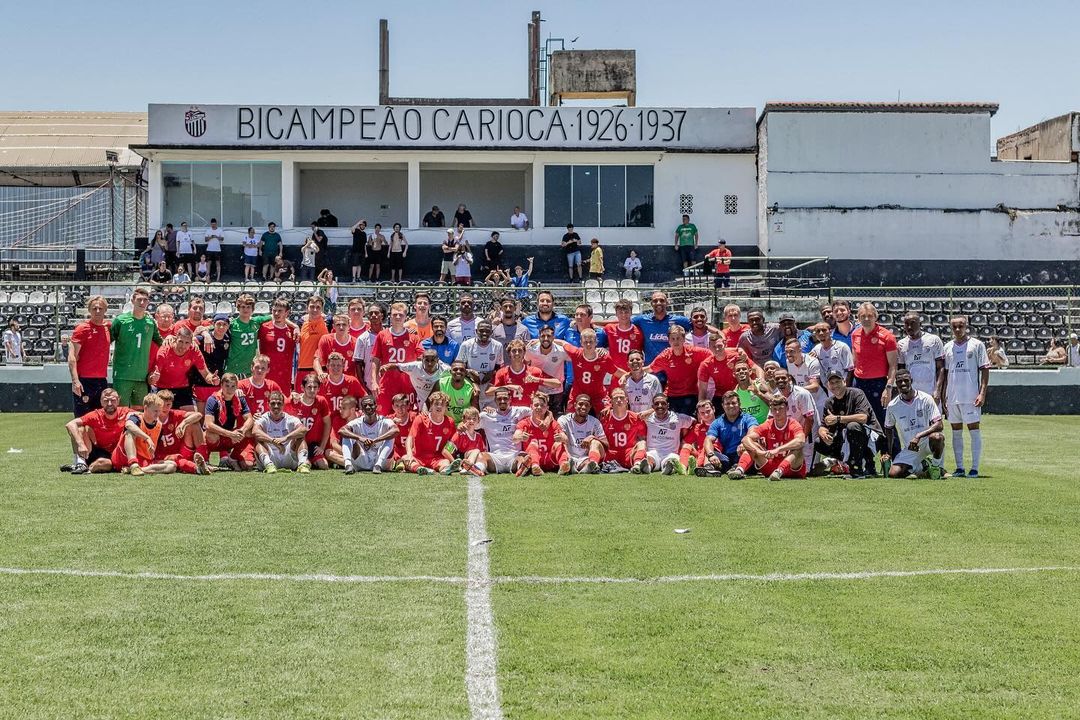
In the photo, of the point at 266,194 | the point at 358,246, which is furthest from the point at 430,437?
the point at 266,194

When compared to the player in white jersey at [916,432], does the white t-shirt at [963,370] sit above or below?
above

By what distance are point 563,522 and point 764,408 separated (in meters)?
4.54

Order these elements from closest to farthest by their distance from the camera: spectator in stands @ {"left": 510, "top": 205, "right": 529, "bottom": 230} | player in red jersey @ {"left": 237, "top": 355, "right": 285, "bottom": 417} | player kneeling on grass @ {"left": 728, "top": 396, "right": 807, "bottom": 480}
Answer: player kneeling on grass @ {"left": 728, "top": 396, "right": 807, "bottom": 480} → player in red jersey @ {"left": 237, "top": 355, "right": 285, "bottom": 417} → spectator in stands @ {"left": 510, "top": 205, "right": 529, "bottom": 230}

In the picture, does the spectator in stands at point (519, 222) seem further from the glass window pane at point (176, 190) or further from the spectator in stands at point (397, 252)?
the glass window pane at point (176, 190)

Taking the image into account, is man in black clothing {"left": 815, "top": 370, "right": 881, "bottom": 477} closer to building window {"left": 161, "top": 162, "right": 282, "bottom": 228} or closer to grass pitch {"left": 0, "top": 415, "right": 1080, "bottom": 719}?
grass pitch {"left": 0, "top": 415, "right": 1080, "bottom": 719}

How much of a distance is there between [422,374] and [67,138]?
3963 centimetres

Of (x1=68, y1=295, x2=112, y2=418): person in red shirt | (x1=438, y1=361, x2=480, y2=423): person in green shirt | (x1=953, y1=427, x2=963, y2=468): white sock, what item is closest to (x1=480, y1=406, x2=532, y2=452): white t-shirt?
(x1=438, y1=361, x2=480, y2=423): person in green shirt

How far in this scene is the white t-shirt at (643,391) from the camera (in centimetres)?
1416

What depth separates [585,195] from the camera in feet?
118

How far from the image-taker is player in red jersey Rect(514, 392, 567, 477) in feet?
44.8

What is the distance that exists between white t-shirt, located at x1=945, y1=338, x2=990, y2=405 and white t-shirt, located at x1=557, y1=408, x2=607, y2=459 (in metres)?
4.05

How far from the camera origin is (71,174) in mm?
46188

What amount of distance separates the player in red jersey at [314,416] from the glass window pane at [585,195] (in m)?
22.4

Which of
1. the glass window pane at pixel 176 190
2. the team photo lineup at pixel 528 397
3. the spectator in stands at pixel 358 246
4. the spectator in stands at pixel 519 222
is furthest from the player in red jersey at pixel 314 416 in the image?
the glass window pane at pixel 176 190
